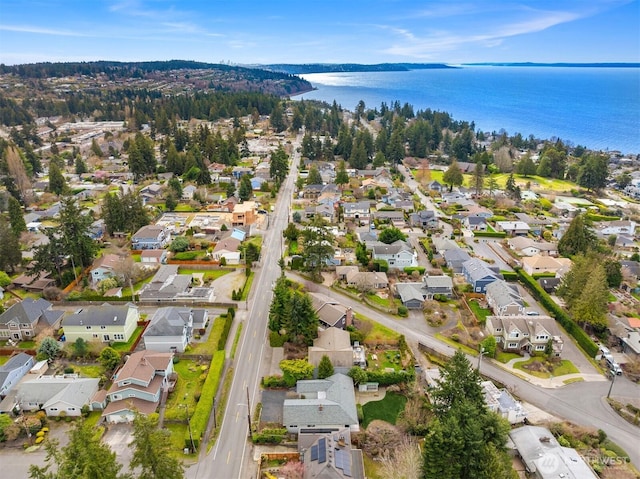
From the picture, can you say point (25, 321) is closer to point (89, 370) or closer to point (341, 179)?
point (89, 370)

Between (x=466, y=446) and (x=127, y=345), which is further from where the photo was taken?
(x=127, y=345)

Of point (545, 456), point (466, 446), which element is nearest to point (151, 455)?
point (466, 446)

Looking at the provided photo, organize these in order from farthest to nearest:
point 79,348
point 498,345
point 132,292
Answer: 1. point 132,292
2. point 498,345
3. point 79,348

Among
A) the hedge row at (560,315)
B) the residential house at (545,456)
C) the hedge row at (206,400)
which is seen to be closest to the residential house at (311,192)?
the hedge row at (560,315)

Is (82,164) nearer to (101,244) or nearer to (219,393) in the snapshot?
(101,244)

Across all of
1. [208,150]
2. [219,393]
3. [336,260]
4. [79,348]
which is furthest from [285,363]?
[208,150]

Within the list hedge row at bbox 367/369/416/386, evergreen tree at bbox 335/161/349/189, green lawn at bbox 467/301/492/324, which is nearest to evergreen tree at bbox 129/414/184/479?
hedge row at bbox 367/369/416/386

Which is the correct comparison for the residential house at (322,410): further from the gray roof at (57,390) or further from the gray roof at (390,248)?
the gray roof at (390,248)
